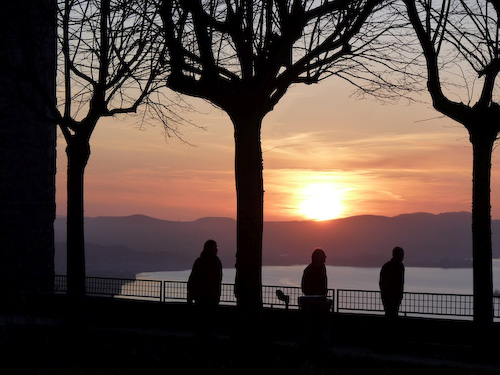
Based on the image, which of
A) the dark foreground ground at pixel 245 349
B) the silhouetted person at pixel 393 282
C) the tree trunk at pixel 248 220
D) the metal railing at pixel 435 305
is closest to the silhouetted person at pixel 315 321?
the dark foreground ground at pixel 245 349

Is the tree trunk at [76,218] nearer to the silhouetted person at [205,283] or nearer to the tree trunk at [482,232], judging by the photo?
the silhouetted person at [205,283]

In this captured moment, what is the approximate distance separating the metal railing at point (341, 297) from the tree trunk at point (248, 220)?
2.95m

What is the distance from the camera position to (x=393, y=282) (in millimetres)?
14188

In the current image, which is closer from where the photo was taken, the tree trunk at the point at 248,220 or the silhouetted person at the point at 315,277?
the tree trunk at the point at 248,220

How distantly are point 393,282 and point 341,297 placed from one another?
3788 mm

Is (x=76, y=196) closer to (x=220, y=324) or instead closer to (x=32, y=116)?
(x=220, y=324)

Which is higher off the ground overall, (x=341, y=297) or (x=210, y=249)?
(x=210, y=249)

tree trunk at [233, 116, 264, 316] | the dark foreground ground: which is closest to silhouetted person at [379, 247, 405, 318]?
the dark foreground ground

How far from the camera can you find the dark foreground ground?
10453mm

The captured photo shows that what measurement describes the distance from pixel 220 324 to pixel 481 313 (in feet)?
20.6

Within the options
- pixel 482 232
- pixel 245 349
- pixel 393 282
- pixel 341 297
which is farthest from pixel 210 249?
pixel 341 297

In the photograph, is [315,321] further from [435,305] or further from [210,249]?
[435,305]

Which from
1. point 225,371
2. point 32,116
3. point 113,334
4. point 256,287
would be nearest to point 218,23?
point 256,287

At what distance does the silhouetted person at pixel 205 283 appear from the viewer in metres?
13.3
